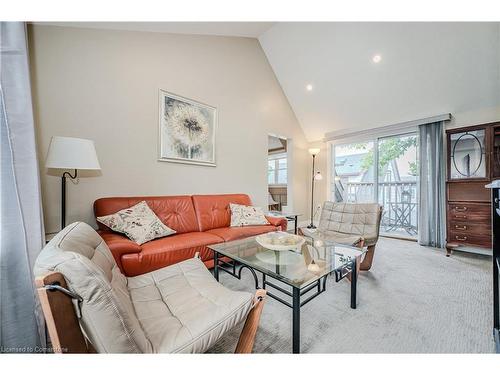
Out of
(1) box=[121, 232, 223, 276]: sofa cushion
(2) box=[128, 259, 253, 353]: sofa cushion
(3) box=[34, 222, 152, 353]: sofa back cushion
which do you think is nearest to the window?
(1) box=[121, 232, 223, 276]: sofa cushion

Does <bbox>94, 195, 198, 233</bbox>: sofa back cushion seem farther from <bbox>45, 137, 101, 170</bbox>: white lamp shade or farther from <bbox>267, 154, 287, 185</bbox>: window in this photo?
<bbox>267, 154, 287, 185</bbox>: window

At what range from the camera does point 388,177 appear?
3916 mm

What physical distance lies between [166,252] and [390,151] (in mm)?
4221

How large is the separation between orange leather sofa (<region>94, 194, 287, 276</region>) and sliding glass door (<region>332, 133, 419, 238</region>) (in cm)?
238

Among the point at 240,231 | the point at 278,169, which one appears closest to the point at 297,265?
the point at 240,231

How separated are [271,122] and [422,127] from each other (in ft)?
8.25

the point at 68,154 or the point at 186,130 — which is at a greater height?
the point at 186,130

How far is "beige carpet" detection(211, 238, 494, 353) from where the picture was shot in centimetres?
118

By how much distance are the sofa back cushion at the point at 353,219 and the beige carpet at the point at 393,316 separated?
0.46m

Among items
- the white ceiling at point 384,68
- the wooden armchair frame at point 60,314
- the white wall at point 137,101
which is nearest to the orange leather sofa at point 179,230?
the white wall at point 137,101

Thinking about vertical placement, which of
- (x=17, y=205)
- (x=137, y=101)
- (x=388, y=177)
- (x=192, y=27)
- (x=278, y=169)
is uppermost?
(x=192, y=27)

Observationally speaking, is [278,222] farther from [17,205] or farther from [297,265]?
[17,205]

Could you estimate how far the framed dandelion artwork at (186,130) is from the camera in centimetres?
256

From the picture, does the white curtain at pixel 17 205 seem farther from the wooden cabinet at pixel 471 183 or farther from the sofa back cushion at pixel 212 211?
the wooden cabinet at pixel 471 183
